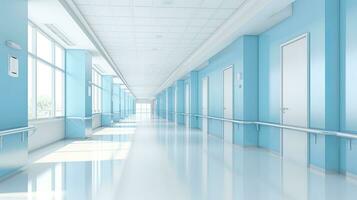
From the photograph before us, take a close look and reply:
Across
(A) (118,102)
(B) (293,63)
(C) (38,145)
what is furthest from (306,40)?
(A) (118,102)

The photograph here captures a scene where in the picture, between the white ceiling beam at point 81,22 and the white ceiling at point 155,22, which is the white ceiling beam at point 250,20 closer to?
the white ceiling at point 155,22

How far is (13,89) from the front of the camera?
17.3ft

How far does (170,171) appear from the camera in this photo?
5.54 m

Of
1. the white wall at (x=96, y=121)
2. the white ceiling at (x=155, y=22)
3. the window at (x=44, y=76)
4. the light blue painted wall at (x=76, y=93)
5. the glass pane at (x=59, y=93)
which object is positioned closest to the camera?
the white ceiling at (x=155, y=22)

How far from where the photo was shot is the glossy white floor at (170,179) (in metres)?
4.06

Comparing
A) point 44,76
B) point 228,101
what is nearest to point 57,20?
point 44,76

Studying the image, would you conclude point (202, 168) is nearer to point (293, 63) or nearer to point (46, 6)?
point (293, 63)

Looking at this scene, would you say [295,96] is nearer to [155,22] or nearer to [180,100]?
[155,22]

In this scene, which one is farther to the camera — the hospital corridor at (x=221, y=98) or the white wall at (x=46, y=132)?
the white wall at (x=46, y=132)

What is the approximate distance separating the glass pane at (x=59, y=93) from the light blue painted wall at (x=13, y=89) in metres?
5.24

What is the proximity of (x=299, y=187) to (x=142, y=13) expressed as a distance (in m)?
5.01

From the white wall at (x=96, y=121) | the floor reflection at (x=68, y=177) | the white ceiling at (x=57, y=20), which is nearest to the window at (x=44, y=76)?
the white ceiling at (x=57, y=20)

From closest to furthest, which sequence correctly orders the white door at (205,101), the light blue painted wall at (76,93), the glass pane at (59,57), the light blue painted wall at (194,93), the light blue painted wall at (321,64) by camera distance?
1. the light blue painted wall at (321,64)
2. the glass pane at (59,57)
3. the light blue painted wall at (76,93)
4. the white door at (205,101)
5. the light blue painted wall at (194,93)

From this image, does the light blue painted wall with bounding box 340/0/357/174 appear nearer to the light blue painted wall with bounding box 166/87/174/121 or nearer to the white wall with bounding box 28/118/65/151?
the white wall with bounding box 28/118/65/151
